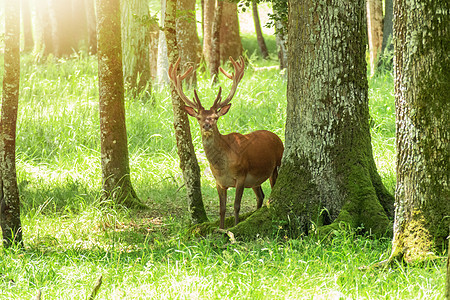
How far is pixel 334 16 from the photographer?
682 cm

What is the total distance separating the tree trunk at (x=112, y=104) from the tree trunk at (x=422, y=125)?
14.8 feet

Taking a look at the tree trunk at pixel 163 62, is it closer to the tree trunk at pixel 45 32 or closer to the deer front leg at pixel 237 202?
the tree trunk at pixel 45 32

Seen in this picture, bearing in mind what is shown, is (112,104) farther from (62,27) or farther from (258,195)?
(62,27)

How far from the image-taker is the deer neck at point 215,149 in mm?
7639

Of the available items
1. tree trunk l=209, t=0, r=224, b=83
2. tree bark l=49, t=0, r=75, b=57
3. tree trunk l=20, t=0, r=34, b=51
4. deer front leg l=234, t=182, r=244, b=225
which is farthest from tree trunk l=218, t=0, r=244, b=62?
deer front leg l=234, t=182, r=244, b=225

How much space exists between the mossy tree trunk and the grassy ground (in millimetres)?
382

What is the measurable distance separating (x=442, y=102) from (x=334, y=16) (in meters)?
1.85

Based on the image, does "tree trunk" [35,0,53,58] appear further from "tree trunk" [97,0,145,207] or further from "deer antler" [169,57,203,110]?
"deer antler" [169,57,203,110]

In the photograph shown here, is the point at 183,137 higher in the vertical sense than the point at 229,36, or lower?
lower

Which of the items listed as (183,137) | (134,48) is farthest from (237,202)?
(134,48)

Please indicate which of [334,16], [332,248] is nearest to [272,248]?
[332,248]

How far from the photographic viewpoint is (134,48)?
14.4 metres

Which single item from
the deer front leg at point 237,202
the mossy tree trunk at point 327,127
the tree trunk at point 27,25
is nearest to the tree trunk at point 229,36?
the tree trunk at point 27,25

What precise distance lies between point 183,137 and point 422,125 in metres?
3.29
